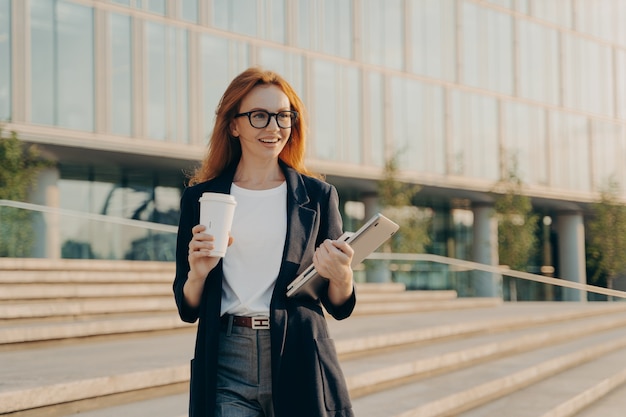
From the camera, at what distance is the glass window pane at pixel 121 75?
2194 cm

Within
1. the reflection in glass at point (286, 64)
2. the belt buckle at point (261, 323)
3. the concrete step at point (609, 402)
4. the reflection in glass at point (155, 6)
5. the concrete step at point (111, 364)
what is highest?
the reflection in glass at point (155, 6)

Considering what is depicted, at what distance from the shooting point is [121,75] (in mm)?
22188

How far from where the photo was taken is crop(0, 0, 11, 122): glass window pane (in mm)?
19953

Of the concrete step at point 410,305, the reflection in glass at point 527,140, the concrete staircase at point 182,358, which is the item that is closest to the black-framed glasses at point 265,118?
the concrete staircase at point 182,358

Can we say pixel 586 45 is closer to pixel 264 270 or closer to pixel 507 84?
pixel 507 84

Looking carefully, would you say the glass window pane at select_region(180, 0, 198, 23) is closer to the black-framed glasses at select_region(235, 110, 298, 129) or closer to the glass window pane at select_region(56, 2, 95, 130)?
the glass window pane at select_region(56, 2, 95, 130)

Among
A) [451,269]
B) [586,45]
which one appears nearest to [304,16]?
[451,269]

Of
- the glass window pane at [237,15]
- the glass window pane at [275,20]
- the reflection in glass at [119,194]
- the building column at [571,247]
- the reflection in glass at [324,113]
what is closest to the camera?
the reflection in glass at [119,194]

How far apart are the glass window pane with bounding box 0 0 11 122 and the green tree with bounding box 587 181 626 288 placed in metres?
24.5

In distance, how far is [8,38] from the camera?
2009 centimetres

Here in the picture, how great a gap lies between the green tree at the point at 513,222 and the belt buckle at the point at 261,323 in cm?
2921

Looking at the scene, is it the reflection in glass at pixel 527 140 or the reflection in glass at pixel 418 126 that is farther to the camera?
the reflection in glass at pixel 527 140

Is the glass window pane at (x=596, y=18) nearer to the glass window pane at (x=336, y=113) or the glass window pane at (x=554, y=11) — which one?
the glass window pane at (x=554, y=11)

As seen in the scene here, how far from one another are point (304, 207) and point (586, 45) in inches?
1497
